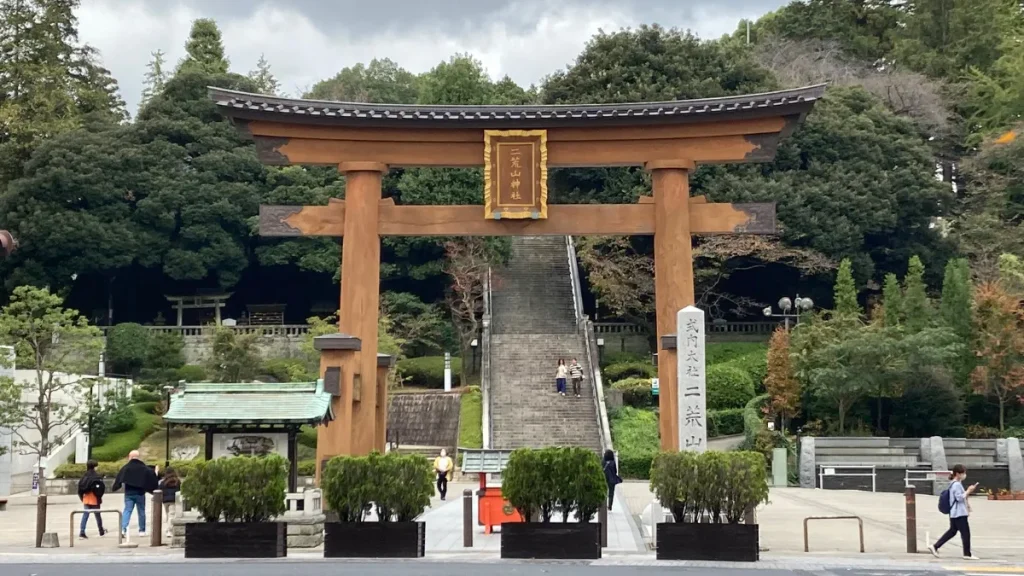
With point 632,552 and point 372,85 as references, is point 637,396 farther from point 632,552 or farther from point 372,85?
point 372,85

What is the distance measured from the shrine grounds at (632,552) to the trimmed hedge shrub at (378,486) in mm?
798

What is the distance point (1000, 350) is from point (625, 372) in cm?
1472

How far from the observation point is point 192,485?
16.2 metres

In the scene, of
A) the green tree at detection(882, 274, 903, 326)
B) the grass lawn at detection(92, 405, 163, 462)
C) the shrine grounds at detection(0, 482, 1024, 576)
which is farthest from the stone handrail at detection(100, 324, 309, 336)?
the green tree at detection(882, 274, 903, 326)

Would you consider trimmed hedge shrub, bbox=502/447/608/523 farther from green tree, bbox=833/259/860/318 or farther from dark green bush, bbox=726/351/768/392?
dark green bush, bbox=726/351/768/392

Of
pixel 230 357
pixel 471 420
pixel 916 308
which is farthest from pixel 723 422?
pixel 230 357

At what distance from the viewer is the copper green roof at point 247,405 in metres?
19.3

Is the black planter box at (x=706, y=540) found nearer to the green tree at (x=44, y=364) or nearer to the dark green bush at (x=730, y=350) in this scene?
the green tree at (x=44, y=364)

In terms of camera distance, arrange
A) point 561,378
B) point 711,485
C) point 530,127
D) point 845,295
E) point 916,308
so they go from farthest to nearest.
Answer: point 561,378 → point 845,295 → point 916,308 → point 530,127 → point 711,485

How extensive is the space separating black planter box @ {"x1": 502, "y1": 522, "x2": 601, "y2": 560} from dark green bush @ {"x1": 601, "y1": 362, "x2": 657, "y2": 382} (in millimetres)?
30354

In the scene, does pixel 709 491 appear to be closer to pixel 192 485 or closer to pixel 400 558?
pixel 400 558

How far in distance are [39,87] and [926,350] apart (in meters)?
42.5

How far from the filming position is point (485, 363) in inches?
1759

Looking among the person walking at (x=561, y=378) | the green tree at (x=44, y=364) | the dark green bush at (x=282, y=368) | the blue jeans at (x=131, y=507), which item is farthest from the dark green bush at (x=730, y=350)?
the blue jeans at (x=131, y=507)
